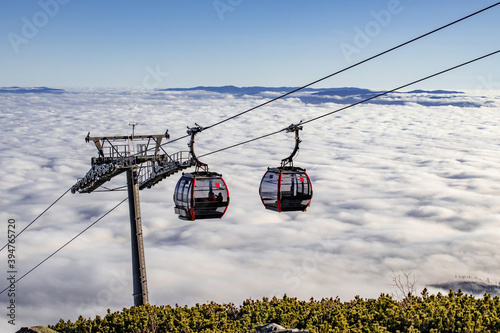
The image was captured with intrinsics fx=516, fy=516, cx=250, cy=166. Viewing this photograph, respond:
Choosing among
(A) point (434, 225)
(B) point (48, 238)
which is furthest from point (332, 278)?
(B) point (48, 238)

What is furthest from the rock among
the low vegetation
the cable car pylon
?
the cable car pylon

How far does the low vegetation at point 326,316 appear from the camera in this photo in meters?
10.6

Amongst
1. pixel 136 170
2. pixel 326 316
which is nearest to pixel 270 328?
pixel 326 316

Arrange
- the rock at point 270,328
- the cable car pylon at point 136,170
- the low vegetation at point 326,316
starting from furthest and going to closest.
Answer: the cable car pylon at point 136,170 → the rock at point 270,328 → the low vegetation at point 326,316

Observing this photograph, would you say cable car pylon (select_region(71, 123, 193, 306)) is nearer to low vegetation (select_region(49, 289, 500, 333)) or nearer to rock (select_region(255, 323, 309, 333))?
low vegetation (select_region(49, 289, 500, 333))

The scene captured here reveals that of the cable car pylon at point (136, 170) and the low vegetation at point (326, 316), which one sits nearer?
the low vegetation at point (326, 316)

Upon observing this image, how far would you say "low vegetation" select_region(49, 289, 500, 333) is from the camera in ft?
34.9

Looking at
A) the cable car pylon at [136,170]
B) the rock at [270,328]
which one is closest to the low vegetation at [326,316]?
the rock at [270,328]

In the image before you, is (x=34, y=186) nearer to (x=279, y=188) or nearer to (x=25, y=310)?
(x=25, y=310)

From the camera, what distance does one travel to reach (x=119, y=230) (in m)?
163

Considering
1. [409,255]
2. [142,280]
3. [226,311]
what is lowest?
[409,255]

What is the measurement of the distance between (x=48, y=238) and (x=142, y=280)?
14830 centimetres

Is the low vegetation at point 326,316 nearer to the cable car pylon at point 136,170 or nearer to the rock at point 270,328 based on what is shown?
the rock at point 270,328

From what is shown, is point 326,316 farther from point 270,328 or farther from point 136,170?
point 136,170
